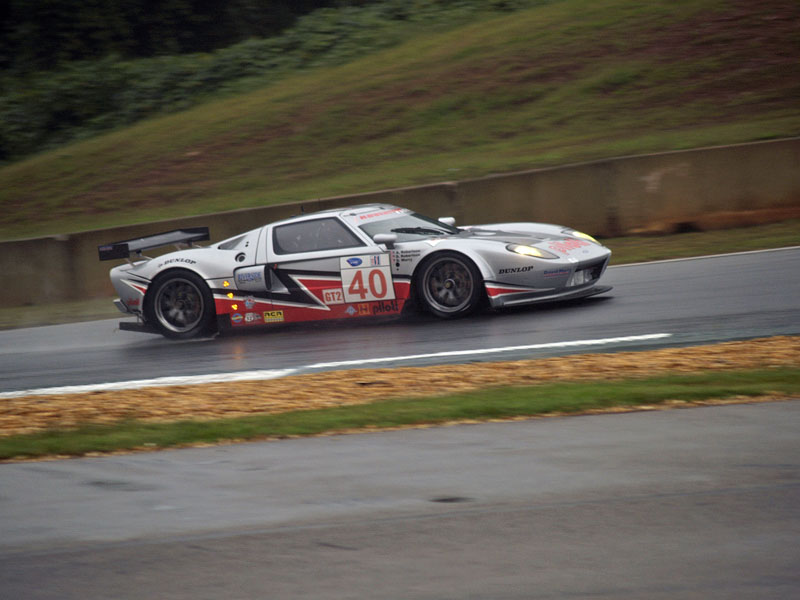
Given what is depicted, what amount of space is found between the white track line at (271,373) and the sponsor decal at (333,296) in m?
1.50

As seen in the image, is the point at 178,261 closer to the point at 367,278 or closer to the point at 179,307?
the point at 179,307

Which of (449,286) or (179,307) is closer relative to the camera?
(449,286)

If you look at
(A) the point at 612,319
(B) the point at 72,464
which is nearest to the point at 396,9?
(A) the point at 612,319

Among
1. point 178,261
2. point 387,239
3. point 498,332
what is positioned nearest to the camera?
point 498,332

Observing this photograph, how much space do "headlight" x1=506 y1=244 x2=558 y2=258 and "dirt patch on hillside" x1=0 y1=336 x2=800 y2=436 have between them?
1.90 m

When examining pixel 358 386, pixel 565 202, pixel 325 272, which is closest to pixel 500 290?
pixel 325 272

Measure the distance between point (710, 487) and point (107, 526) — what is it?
264 cm

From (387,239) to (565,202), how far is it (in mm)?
4881

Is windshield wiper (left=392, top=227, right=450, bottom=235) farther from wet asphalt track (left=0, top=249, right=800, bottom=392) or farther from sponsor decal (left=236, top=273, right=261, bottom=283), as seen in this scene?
sponsor decal (left=236, top=273, right=261, bottom=283)

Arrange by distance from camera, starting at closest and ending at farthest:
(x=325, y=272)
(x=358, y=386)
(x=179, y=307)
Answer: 1. (x=358, y=386)
2. (x=325, y=272)
3. (x=179, y=307)

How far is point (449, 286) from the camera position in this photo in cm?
912

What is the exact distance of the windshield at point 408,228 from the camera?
9367 mm

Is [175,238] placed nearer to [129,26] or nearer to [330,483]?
[330,483]

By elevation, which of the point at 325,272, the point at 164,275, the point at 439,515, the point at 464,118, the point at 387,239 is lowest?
the point at 439,515
